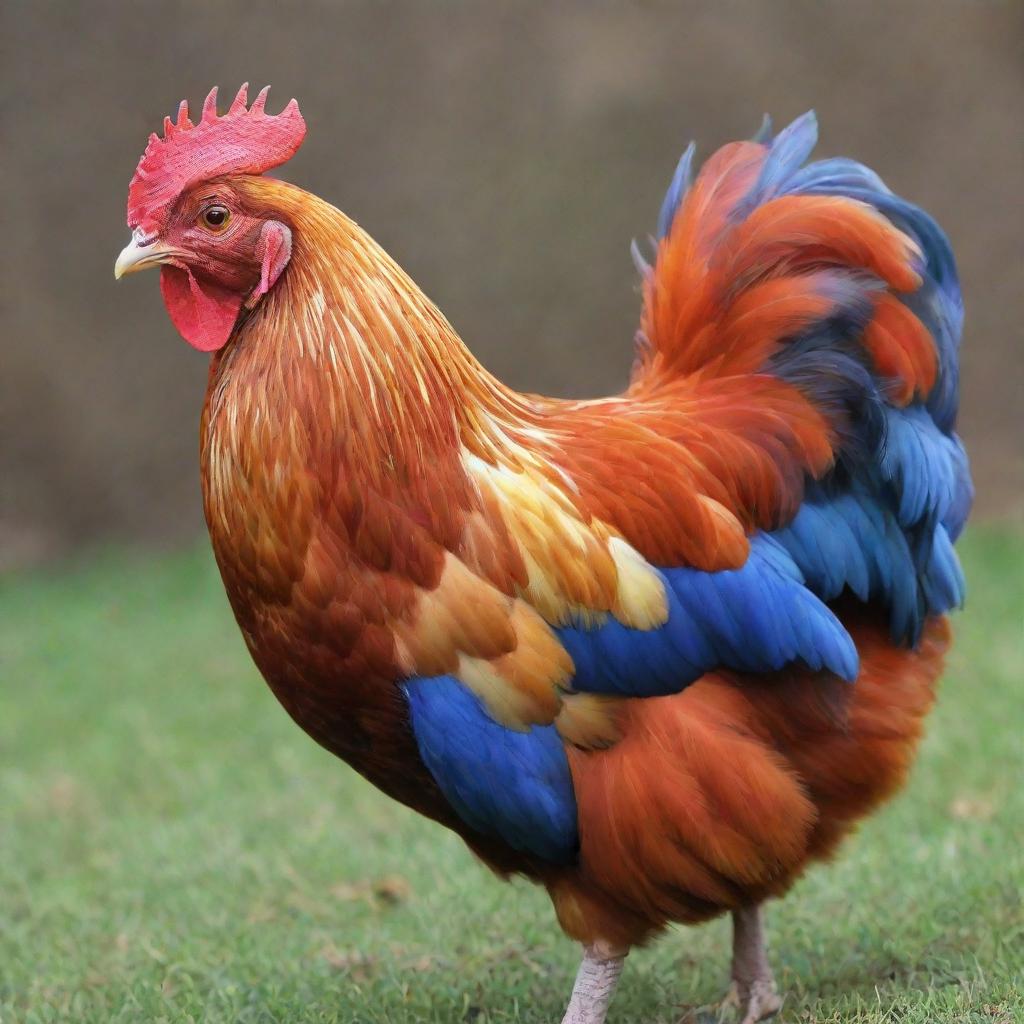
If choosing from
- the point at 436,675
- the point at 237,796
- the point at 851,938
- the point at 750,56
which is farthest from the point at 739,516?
the point at 750,56

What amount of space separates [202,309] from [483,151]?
7203mm

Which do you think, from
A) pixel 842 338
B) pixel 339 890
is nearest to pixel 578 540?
pixel 842 338

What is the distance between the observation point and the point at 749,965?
3891 millimetres

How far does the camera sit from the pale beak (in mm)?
3154

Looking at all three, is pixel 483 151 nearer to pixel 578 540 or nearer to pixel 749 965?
pixel 749 965

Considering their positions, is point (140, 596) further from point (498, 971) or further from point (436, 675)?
point (436, 675)

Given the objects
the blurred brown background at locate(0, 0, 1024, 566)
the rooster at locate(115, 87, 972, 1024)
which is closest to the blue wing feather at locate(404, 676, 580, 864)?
the rooster at locate(115, 87, 972, 1024)

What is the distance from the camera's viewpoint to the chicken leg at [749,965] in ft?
12.7

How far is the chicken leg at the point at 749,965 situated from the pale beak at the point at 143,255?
7.03 feet

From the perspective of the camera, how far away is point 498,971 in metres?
4.26

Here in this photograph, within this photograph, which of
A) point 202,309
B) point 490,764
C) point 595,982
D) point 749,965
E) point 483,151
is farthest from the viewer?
point 483,151

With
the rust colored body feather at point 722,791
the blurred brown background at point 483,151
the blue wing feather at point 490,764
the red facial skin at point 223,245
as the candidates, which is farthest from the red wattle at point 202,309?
the blurred brown background at point 483,151

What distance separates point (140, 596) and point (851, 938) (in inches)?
239

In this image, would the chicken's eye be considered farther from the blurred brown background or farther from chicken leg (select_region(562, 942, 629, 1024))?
the blurred brown background
